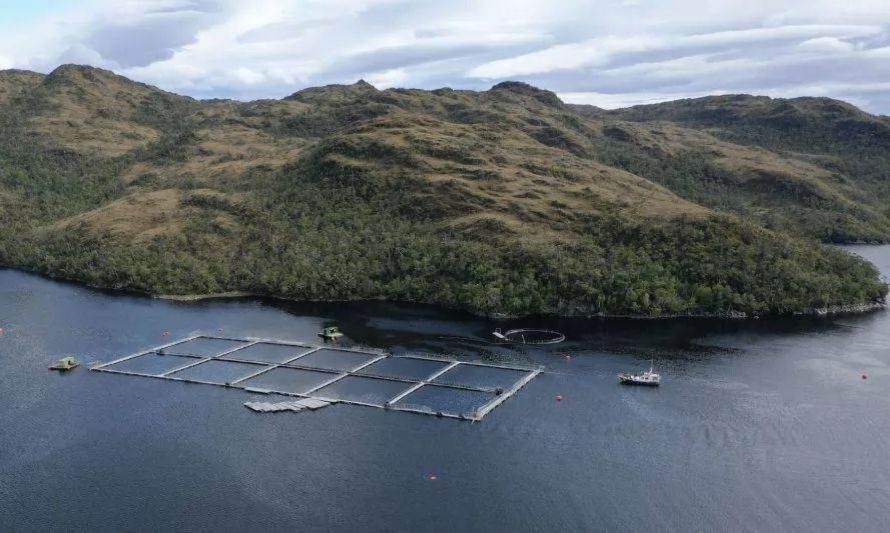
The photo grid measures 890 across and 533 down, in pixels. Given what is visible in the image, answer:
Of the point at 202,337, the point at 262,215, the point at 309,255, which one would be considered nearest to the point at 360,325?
the point at 202,337

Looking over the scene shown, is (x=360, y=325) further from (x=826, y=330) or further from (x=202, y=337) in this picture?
(x=826, y=330)

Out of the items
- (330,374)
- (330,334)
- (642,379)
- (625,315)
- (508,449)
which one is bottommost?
(508,449)

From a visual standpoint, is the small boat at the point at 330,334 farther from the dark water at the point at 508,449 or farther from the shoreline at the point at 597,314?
the shoreline at the point at 597,314

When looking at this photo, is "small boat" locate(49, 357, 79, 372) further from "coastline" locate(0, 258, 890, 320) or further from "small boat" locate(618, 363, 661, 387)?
"small boat" locate(618, 363, 661, 387)

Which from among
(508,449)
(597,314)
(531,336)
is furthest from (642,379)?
(597,314)

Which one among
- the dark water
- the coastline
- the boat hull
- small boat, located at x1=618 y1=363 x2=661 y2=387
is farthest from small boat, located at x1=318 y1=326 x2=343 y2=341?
the boat hull

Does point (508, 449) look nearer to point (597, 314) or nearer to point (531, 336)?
point (531, 336)
